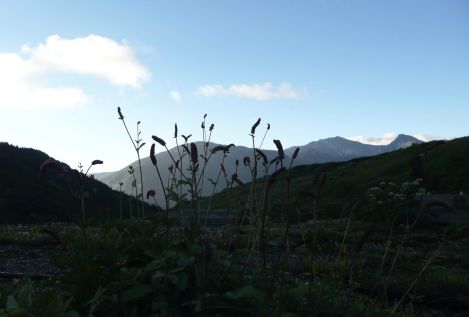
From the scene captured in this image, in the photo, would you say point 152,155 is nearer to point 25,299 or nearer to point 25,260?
point 25,299

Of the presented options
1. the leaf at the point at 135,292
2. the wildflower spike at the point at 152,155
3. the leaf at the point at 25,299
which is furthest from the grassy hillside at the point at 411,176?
the leaf at the point at 25,299

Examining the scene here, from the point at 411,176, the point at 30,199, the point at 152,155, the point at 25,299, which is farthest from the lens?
the point at 411,176

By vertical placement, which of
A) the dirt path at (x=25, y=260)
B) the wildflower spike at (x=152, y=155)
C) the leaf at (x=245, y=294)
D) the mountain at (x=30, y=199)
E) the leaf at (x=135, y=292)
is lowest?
the dirt path at (x=25, y=260)

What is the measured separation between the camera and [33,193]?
37750 millimetres

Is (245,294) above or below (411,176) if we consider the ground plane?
below

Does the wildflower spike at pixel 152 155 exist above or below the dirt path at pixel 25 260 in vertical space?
above

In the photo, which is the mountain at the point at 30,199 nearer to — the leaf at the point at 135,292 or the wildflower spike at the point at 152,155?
the wildflower spike at the point at 152,155

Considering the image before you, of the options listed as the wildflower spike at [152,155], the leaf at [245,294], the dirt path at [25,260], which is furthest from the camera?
the dirt path at [25,260]

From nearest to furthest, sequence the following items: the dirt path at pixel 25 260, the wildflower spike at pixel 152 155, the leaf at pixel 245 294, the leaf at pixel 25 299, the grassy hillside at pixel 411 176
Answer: the leaf at pixel 25 299 → the leaf at pixel 245 294 → the wildflower spike at pixel 152 155 → the dirt path at pixel 25 260 → the grassy hillside at pixel 411 176

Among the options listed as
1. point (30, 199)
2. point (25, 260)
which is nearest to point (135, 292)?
point (25, 260)

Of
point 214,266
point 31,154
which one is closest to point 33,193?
point 31,154

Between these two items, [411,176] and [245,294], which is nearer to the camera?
[245,294]

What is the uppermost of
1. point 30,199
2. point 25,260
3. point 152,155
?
point 30,199

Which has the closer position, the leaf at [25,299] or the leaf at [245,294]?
the leaf at [25,299]
